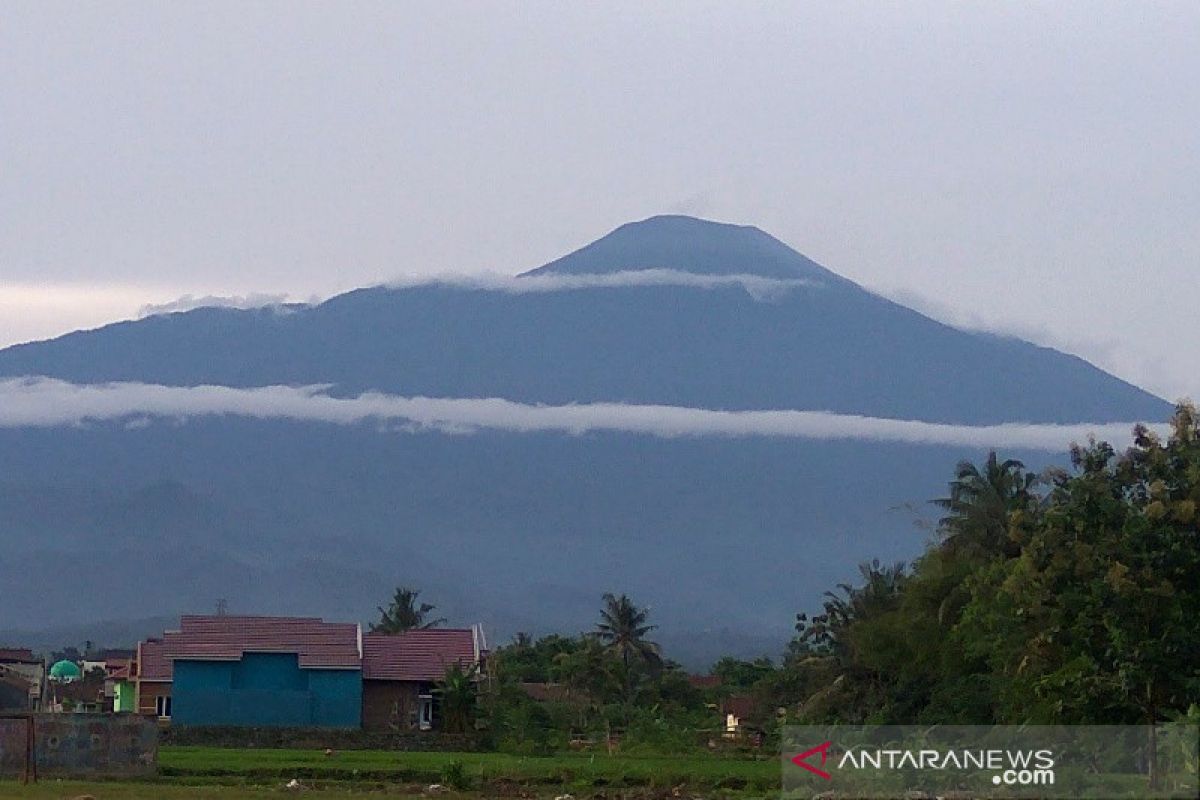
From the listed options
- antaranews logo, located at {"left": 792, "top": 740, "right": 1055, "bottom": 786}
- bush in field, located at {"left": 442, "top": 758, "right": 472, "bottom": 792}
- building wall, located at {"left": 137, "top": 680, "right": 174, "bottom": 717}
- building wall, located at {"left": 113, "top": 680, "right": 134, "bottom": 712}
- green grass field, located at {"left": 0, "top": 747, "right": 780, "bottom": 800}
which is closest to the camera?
antaranews logo, located at {"left": 792, "top": 740, "right": 1055, "bottom": 786}

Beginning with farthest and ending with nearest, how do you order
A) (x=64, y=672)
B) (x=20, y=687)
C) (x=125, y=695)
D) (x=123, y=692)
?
(x=64, y=672), (x=123, y=692), (x=125, y=695), (x=20, y=687)

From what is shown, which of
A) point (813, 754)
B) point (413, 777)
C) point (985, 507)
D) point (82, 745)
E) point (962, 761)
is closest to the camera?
point (962, 761)

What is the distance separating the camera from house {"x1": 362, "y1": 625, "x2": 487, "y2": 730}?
62469mm

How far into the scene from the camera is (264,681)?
63062 mm

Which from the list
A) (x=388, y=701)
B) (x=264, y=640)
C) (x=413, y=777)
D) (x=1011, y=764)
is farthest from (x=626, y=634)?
(x=1011, y=764)

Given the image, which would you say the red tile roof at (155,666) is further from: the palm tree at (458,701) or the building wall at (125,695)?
the palm tree at (458,701)

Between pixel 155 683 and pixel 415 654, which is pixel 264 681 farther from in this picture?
pixel 415 654

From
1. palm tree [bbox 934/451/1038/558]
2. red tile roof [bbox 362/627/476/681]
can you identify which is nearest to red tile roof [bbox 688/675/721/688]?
red tile roof [bbox 362/627/476/681]

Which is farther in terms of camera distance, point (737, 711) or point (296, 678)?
point (737, 711)

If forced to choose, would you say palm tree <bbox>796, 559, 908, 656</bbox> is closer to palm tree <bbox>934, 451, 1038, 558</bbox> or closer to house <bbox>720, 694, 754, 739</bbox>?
house <bbox>720, 694, 754, 739</bbox>

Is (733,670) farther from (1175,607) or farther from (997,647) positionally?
(1175,607)

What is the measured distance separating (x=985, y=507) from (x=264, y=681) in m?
24.2

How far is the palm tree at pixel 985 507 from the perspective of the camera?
1992 inches

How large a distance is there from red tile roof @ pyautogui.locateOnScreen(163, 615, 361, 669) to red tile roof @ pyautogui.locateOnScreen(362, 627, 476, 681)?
609mm
